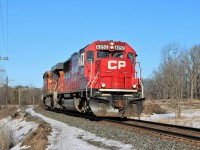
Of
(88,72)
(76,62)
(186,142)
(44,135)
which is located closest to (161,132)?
(186,142)

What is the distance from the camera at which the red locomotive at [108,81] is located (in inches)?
659

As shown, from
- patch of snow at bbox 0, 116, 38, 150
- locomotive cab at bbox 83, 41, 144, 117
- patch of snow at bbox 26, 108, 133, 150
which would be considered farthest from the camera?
locomotive cab at bbox 83, 41, 144, 117

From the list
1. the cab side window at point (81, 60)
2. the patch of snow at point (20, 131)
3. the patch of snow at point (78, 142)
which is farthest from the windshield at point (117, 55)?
the patch of snow at point (78, 142)

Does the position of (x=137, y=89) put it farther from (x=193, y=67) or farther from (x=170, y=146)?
(x=193, y=67)

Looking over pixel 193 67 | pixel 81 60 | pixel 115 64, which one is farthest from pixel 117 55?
pixel 193 67

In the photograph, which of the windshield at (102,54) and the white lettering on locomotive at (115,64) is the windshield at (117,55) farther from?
the white lettering on locomotive at (115,64)

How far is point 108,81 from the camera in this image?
17484mm

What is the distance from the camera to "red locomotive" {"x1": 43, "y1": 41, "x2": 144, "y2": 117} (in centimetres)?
1675

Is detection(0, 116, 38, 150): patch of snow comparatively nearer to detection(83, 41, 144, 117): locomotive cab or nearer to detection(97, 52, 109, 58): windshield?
detection(83, 41, 144, 117): locomotive cab

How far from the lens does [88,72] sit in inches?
706

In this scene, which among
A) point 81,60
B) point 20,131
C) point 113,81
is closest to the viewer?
point 113,81

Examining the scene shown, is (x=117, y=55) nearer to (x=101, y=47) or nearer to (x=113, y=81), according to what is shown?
(x=101, y=47)

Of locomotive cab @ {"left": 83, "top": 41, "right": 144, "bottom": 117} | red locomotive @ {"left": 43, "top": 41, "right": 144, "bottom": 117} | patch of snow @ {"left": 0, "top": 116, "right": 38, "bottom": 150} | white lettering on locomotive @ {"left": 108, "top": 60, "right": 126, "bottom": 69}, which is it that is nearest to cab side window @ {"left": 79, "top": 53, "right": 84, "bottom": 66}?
red locomotive @ {"left": 43, "top": 41, "right": 144, "bottom": 117}

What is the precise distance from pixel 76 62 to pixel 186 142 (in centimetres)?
1256
